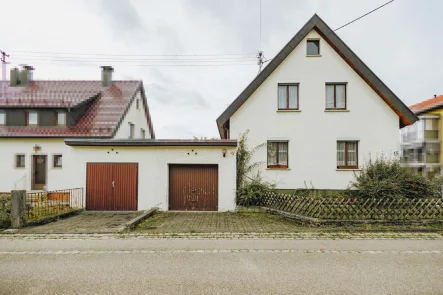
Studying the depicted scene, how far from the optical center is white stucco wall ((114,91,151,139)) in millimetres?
21286

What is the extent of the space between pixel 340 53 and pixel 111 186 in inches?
513

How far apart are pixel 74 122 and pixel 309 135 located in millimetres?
14817

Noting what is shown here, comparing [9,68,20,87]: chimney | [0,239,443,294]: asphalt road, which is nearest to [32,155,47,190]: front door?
[9,68,20,87]: chimney

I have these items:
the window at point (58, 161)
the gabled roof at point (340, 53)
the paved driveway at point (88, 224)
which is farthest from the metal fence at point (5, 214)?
the gabled roof at point (340, 53)

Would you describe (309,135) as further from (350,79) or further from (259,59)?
(259,59)

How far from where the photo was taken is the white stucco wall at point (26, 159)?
18389mm

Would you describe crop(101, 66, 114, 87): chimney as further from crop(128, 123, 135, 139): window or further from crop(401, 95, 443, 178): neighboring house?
crop(401, 95, 443, 178): neighboring house

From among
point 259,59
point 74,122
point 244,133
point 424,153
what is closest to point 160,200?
point 244,133

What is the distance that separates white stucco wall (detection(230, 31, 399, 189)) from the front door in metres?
12.2

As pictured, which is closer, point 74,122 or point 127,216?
point 127,216

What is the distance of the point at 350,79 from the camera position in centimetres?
1548

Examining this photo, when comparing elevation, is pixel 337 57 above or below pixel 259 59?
below

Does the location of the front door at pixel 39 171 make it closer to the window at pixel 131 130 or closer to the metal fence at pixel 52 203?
the window at pixel 131 130

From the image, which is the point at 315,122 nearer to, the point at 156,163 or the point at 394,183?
the point at 394,183
